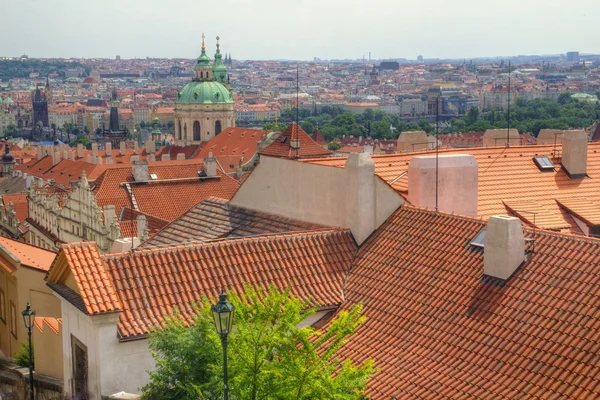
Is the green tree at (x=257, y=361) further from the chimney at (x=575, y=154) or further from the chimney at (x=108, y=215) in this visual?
the chimney at (x=108, y=215)

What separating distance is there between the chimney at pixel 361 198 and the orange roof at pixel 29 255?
7.06 meters

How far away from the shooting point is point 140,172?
43469mm

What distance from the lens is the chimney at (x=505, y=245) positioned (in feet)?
48.2

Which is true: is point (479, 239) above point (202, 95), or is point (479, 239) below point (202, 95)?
above

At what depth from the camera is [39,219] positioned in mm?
46125

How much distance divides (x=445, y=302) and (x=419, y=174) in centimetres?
514

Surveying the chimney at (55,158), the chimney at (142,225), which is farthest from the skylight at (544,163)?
the chimney at (55,158)

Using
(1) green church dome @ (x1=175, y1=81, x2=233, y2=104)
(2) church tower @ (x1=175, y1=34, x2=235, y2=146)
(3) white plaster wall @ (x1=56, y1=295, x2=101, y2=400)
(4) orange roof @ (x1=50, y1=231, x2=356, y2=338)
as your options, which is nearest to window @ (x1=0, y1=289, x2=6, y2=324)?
(3) white plaster wall @ (x1=56, y1=295, x2=101, y2=400)

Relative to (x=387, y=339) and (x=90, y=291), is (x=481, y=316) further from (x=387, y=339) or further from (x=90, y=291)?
(x=90, y=291)

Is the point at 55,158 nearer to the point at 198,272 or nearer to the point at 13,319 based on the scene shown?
the point at 13,319

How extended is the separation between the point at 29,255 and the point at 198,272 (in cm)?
899

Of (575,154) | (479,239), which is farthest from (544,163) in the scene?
(479,239)

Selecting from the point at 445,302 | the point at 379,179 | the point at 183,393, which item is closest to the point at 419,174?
the point at 379,179

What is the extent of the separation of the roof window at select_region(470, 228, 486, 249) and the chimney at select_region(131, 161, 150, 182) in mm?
28634
